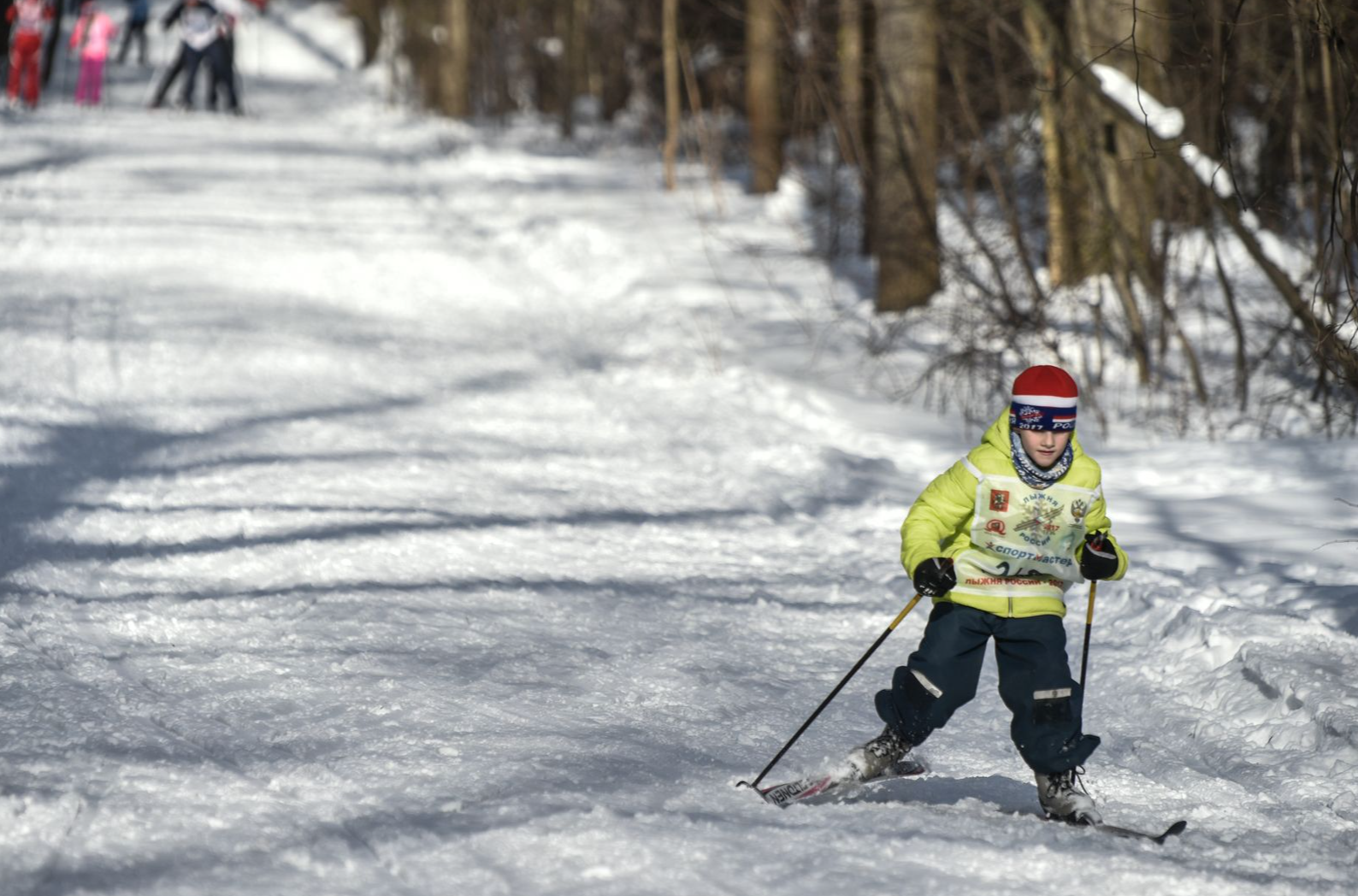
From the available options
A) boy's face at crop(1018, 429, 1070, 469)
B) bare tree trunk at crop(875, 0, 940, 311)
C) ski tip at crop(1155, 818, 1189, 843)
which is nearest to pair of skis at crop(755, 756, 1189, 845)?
ski tip at crop(1155, 818, 1189, 843)

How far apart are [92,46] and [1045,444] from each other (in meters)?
23.4

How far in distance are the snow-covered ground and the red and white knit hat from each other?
1132 mm

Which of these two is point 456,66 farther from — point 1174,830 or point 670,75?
point 1174,830

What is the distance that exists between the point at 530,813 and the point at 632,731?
835 millimetres

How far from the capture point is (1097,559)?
3887 millimetres

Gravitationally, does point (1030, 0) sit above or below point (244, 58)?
below

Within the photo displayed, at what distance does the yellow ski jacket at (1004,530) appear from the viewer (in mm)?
3957

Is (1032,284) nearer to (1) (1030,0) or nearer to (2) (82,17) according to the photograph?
(1) (1030,0)

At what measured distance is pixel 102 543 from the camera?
5.93 meters

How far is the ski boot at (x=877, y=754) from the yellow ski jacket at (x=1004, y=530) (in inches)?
18.6

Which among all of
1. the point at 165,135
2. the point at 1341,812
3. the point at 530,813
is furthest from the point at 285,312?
the point at 165,135

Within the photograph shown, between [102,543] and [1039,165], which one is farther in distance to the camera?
[1039,165]

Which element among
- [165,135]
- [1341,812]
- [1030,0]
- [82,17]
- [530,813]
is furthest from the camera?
[82,17]

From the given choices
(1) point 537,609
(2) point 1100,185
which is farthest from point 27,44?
(1) point 537,609
